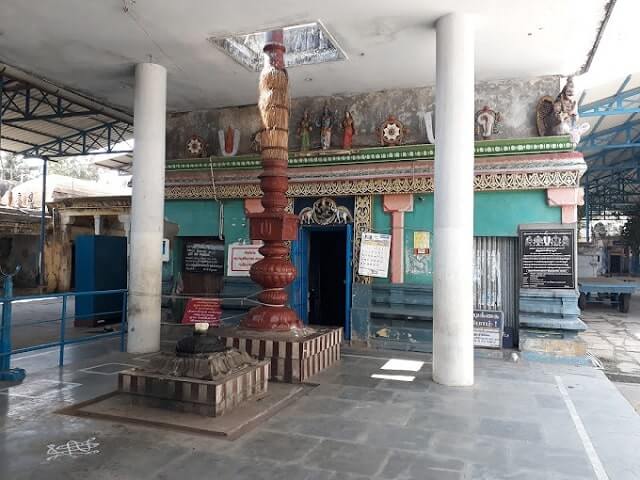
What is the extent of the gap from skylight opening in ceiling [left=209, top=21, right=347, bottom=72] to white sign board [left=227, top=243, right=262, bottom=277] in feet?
10.2

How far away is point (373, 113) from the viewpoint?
342 inches

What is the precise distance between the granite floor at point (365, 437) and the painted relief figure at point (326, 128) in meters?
4.37

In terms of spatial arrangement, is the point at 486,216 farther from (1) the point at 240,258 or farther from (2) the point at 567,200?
(1) the point at 240,258

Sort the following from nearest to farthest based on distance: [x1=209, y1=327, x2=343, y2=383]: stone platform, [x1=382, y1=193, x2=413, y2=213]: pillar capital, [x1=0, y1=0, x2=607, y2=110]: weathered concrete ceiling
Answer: [x1=209, y1=327, x2=343, y2=383]: stone platform < [x1=0, y1=0, x2=607, y2=110]: weathered concrete ceiling < [x1=382, y1=193, x2=413, y2=213]: pillar capital

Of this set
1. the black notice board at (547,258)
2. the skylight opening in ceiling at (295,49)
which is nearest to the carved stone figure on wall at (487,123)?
the black notice board at (547,258)

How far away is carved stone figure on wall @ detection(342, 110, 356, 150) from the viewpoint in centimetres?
861

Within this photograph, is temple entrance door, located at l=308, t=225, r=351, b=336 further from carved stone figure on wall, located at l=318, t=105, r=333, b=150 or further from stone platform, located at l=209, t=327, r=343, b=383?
stone platform, located at l=209, t=327, r=343, b=383

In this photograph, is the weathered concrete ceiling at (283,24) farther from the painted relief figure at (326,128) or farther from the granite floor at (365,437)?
the granite floor at (365,437)

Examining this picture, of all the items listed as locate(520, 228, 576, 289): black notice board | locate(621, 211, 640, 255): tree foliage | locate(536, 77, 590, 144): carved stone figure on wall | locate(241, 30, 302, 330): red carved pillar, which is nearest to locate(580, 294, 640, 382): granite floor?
locate(520, 228, 576, 289): black notice board

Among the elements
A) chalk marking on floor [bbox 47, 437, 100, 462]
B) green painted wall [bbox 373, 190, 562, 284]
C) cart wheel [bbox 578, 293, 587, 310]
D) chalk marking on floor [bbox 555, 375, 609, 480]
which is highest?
green painted wall [bbox 373, 190, 562, 284]

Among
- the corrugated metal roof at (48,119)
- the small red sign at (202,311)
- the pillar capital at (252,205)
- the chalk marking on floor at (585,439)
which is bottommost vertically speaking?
the chalk marking on floor at (585,439)

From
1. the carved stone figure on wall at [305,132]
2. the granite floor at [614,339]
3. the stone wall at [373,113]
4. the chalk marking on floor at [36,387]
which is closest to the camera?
the chalk marking on floor at [36,387]

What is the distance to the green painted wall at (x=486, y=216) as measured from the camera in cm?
747

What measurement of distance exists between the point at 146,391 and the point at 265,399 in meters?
1.11
